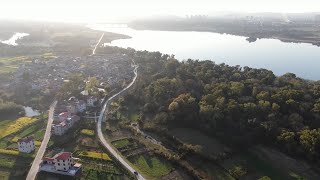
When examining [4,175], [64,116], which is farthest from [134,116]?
[4,175]

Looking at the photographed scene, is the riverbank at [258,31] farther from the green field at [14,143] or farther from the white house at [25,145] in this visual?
the white house at [25,145]

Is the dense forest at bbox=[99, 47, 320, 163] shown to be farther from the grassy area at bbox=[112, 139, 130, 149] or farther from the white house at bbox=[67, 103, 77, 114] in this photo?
the white house at bbox=[67, 103, 77, 114]

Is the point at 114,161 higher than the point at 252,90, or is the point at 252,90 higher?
the point at 252,90

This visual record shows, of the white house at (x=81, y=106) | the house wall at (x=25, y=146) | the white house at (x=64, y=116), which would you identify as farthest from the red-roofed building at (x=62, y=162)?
the white house at (x=81, y=106)

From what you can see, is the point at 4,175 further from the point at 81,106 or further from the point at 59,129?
the point at 81,106

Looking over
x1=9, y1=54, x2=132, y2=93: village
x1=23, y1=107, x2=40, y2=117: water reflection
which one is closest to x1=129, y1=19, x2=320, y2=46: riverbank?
x1=9, y1=54, x2=132, y2=93: village

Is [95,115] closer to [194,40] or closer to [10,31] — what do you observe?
[194,40]

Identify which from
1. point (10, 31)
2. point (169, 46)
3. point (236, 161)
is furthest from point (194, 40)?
point (236, 161)

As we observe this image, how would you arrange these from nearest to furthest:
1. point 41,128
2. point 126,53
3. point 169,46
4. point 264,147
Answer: point 264,147 < point 41,128 < point 126,53 < point 169,46
